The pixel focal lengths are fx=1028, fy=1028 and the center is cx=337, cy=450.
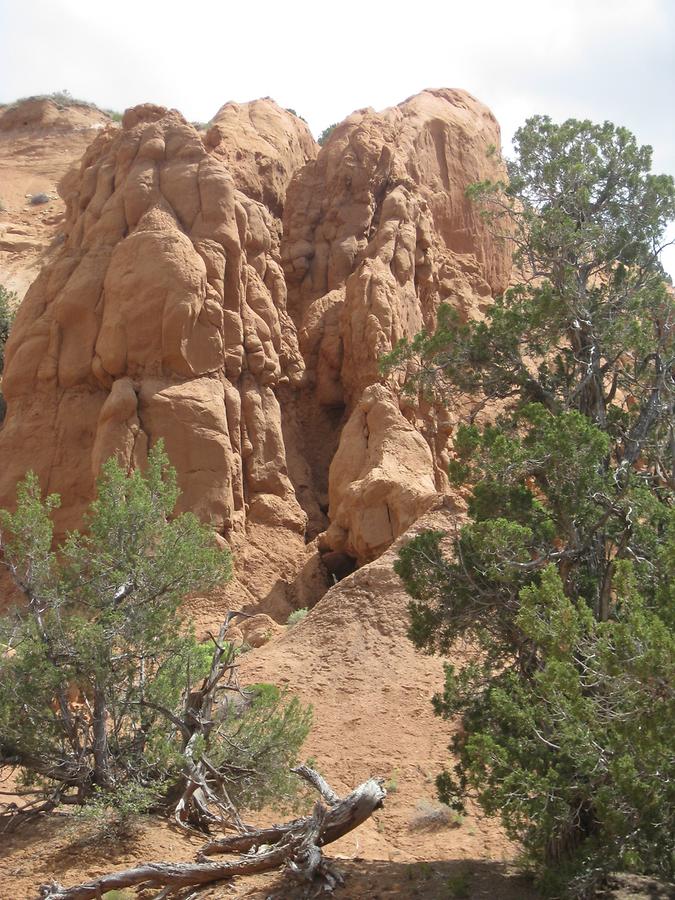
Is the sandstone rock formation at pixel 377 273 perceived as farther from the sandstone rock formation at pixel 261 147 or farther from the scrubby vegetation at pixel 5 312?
the scrubby vegetation at pixel 5 312

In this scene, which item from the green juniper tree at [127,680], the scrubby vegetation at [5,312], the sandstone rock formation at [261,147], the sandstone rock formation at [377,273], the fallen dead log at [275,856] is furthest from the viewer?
the scrubby vegetation at [5,312]

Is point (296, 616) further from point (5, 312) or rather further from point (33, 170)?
point (33, 170)

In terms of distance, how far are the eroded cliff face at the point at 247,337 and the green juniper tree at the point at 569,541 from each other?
24.9 ft

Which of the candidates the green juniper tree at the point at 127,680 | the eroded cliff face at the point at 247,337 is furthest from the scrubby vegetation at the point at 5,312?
the green juniper tree at the point at 127,680

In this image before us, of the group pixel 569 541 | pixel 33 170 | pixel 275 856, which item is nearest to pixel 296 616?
pixel 569 541

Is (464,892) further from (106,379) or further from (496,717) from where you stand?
(106,379)

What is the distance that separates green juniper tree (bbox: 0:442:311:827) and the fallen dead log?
113 cm

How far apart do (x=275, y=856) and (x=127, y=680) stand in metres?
3.28

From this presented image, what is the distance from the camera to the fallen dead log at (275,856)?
9523mm

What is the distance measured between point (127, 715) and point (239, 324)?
14.9 meters

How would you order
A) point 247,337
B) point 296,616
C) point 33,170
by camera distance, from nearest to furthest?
1. point 296,616
2. point 247,337
3. point 33,170

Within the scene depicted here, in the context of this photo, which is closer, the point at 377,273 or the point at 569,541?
the point at 569,541

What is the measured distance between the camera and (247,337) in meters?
26.5

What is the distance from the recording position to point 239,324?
86.1ft
